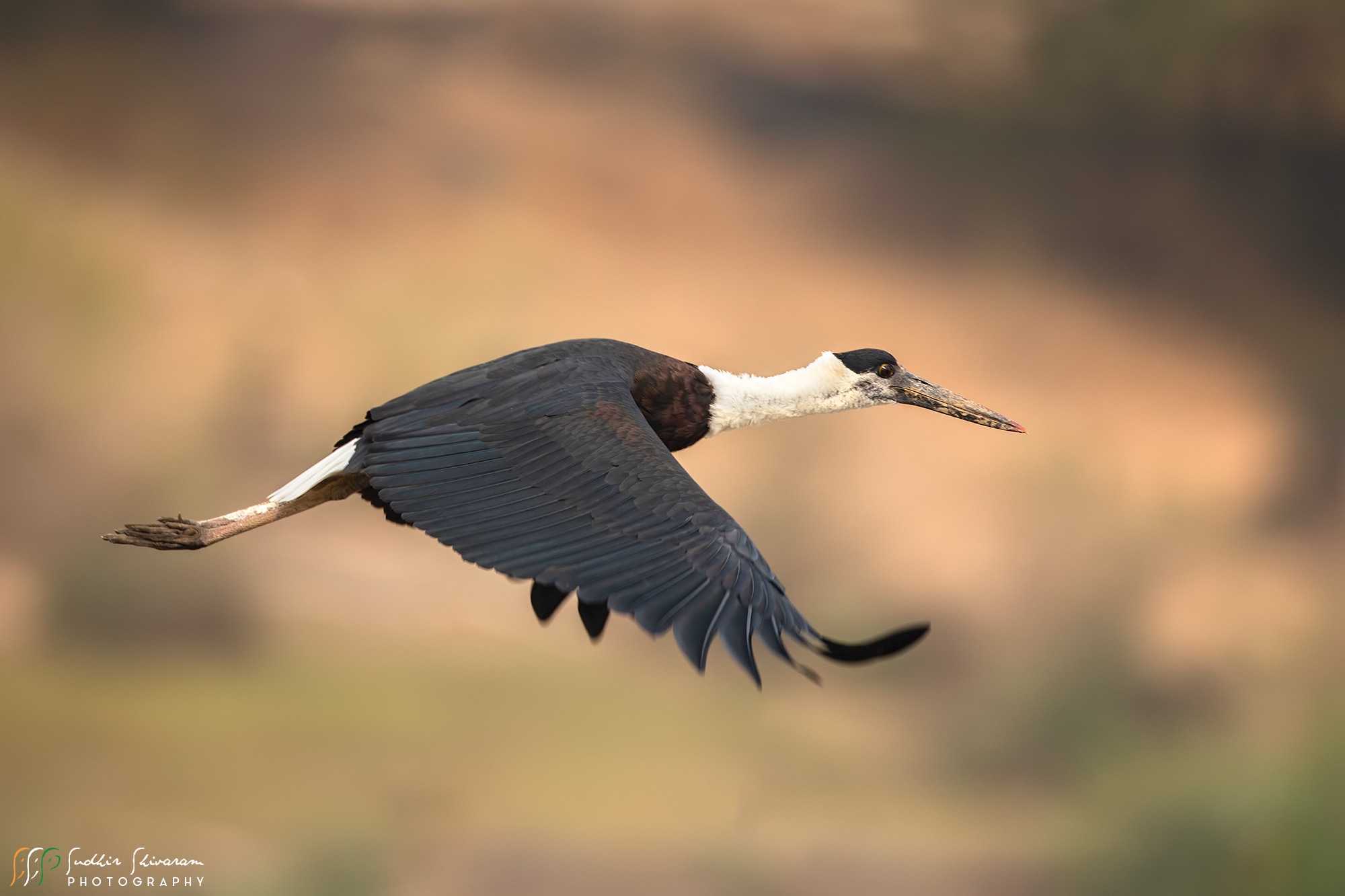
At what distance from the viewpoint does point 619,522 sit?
11.6ft

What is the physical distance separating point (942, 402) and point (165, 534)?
298 cm

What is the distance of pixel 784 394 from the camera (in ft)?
16.4

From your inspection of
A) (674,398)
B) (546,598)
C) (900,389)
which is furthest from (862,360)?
(546,598)

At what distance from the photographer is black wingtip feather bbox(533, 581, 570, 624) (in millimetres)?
3426

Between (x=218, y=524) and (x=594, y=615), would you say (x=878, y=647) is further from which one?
(x=218, y=524)

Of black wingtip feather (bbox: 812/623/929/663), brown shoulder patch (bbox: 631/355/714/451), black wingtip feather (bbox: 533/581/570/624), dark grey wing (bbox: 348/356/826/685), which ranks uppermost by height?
brown shoulder patch (bbox: 631/355/714/451)

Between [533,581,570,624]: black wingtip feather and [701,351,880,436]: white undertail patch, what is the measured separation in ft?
5.04

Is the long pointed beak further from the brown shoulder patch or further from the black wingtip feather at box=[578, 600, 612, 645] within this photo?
the black wingtip feather at box=[578, 600, 612, 645]

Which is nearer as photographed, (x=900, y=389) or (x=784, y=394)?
(x=784, y=394)

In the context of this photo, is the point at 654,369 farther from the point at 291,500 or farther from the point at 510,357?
the point at 291,500

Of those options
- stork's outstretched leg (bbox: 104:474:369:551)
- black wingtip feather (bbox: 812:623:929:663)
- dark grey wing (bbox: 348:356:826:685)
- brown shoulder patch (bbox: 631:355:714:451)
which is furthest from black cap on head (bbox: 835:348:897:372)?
black wingtip feather (bbox: 812:623:929:663)

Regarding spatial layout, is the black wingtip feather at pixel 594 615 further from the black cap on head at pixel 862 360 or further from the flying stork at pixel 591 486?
the black cap on head at pixel 862 360

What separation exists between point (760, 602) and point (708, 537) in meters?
0.27

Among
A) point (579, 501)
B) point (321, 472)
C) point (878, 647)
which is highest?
point (321, 472)
